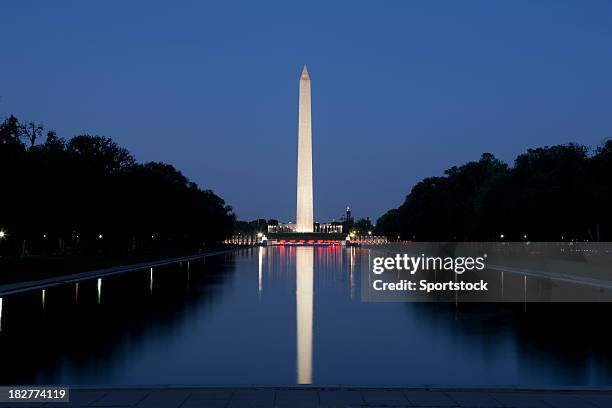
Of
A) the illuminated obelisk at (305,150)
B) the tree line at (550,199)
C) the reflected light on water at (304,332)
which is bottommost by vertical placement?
the reflected light on water at (304,332)

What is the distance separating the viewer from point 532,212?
5619 cm

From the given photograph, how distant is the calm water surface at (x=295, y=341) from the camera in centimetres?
1241

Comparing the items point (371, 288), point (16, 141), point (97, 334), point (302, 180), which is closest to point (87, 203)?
point (16, 141)

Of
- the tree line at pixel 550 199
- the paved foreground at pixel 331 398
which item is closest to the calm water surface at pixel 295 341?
the paved foreground at pixel 331 398

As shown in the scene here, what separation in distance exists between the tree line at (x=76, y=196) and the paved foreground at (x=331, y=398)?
3683 centimetres

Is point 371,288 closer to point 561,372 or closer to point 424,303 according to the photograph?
point 424,303

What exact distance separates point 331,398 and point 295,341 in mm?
6545

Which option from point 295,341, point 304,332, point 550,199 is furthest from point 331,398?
point 550,199

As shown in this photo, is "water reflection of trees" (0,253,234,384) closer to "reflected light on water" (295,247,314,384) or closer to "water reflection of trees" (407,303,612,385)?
"reflected light on water" (295,247,314,384)

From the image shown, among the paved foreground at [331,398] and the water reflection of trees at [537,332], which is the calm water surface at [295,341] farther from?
the paved foreground at [331,398]

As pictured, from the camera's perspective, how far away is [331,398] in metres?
9.97

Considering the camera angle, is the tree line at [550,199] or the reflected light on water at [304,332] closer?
the reflected light on water at [304,332]

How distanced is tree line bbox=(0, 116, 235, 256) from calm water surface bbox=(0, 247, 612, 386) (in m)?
21.3

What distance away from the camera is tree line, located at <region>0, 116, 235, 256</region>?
46.2 m
